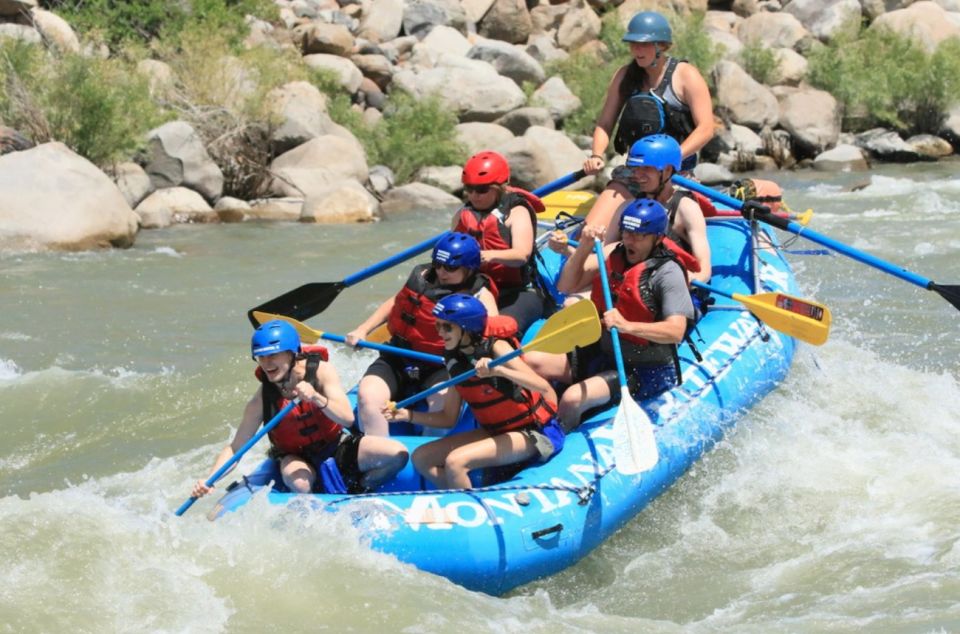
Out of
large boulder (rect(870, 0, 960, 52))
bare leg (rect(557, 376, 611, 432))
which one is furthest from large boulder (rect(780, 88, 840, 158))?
bare leg (rect(557, 376, 611, 432))

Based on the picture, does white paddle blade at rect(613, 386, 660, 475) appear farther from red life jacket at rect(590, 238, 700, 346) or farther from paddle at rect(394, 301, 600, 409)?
red life jacket at rect(590, 238, 700, 346)

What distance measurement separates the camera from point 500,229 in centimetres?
606

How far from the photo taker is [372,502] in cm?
488

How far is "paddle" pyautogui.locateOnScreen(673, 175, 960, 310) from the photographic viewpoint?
643 cm

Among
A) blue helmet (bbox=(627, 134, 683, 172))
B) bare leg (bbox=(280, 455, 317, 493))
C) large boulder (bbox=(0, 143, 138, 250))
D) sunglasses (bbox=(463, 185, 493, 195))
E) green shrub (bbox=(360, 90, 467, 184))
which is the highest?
blue helmet (bbox=(627, 134, 683, 172))

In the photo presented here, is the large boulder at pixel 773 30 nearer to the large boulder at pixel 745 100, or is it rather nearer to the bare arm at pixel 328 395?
the large boulder at pixel 745 100

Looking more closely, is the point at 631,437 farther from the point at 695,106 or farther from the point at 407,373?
the point at 695,106

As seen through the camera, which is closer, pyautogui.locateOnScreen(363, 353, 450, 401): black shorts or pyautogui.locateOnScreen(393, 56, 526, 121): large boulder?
pyautogui.locateOnScreen(363, 353, 450, 401): black shorts

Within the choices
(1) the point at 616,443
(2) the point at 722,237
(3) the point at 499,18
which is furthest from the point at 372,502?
(3) the point at 499,18

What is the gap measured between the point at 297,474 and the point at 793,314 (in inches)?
92.1

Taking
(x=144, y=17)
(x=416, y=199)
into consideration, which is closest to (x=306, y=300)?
(x=416, y=199)

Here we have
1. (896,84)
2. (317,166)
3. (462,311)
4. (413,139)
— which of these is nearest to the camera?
(462,311)

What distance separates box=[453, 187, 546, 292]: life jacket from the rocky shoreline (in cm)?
678

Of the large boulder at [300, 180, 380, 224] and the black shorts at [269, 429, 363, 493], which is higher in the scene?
the black shorts at [269, 429, 363, 493]
